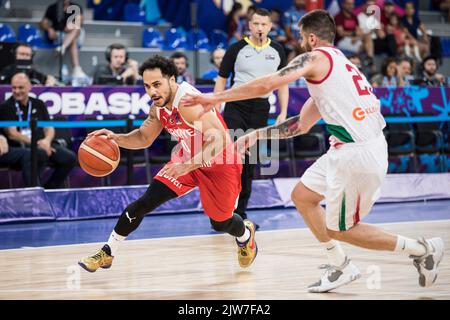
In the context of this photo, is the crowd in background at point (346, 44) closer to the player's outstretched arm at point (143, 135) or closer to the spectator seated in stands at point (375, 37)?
the spectator seated in stands at point (375, 37)

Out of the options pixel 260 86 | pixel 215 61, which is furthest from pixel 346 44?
pixel 260 86

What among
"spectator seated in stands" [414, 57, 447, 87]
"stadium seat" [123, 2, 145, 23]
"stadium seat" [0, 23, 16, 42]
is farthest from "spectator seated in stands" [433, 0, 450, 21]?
"stadium seat" [0, 23, 16, 42]

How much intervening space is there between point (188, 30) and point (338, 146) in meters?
11.0

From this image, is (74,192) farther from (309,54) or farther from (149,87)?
(309,54)

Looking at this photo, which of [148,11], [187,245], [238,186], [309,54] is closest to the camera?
[309,54]

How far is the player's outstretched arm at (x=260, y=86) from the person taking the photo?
201 inches

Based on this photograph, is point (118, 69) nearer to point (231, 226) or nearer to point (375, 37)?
point (231, 226)

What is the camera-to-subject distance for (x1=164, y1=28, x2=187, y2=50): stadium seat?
15.3 m

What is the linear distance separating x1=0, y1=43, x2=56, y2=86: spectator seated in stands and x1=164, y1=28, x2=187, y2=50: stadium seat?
4.26 metres

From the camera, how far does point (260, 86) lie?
518cm

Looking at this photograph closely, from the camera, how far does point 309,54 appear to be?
17.6 feet

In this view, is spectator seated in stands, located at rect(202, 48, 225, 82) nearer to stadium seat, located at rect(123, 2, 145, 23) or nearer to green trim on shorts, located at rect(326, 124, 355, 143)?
stadium seat, located at rect(123, 2, 145, 23)
